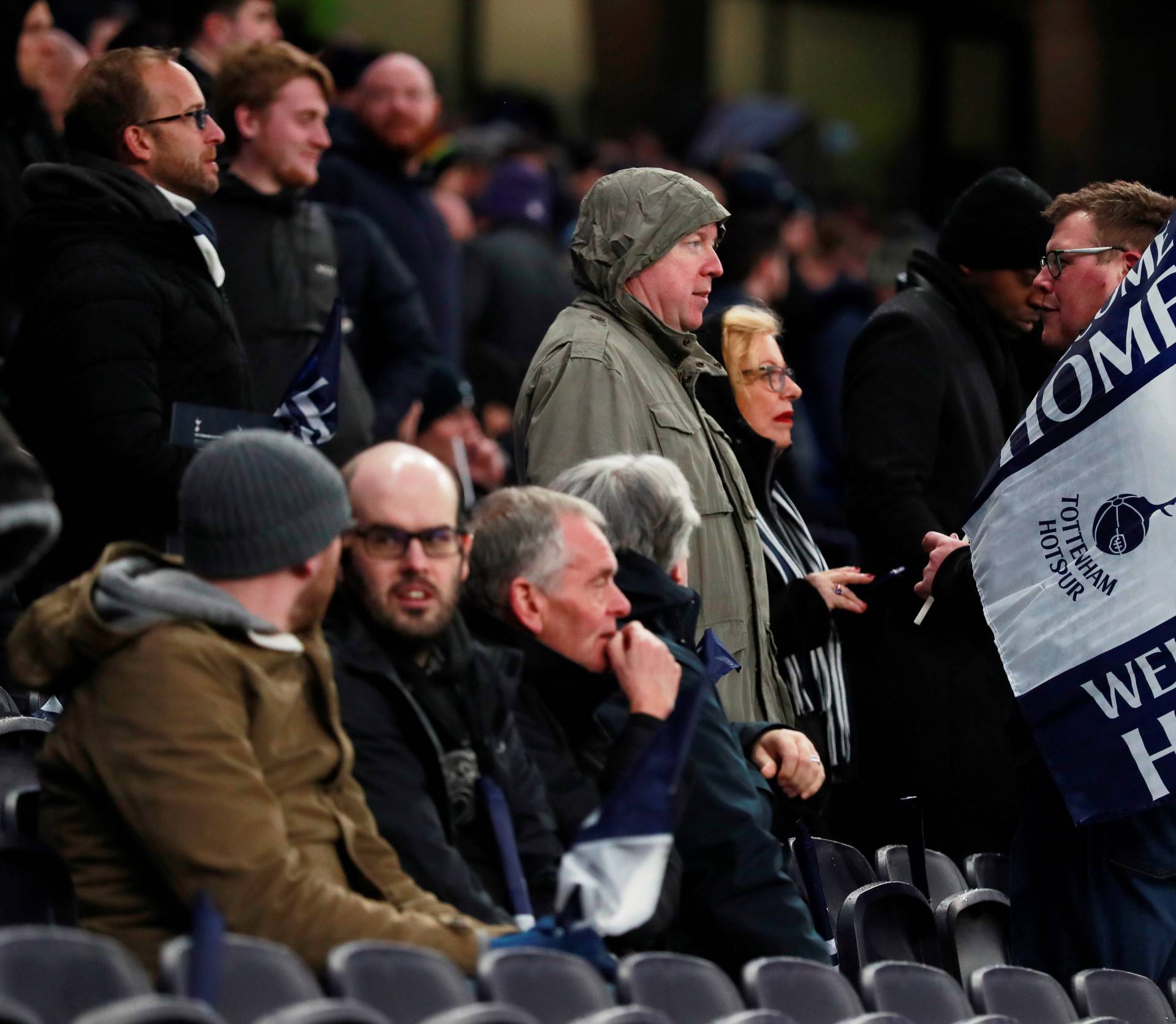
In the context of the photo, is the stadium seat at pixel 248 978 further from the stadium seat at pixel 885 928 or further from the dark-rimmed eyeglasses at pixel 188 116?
the dark-rimmed eyeglasses at pixel 188 116

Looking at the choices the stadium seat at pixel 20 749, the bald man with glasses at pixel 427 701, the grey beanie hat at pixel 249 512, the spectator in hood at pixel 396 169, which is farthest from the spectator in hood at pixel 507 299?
the grey beanie hat at pixel 249 512

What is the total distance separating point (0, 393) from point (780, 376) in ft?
5.72

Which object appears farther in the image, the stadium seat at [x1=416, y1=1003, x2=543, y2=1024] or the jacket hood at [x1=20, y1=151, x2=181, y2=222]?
the jacket hood at [x1=20, y1=151, x2=181, y2=222]

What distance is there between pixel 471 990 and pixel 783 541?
83.5 inches

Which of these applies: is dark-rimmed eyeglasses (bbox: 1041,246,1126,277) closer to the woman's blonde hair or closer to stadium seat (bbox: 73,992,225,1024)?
the woman's blonde hair

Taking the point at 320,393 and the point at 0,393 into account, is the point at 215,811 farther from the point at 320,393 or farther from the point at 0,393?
the point at 0,393

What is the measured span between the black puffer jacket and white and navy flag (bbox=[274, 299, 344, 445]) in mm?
149

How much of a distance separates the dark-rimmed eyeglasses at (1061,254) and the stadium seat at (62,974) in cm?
282

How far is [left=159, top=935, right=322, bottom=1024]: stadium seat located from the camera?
2.67 meters

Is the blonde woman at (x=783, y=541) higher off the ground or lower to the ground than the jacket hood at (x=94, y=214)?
lower

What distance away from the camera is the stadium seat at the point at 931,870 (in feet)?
14.6

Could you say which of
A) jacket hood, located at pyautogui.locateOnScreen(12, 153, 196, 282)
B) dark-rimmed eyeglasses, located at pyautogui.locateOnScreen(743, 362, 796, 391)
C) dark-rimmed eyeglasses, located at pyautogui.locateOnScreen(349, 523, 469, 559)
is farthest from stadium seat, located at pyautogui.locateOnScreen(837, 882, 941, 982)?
jacket hood, located at pyautogui.locateOnScreen(12, 153, 196, 282)

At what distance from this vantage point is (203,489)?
307cm

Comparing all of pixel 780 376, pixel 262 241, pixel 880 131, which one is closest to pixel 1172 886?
pixel 780 376
